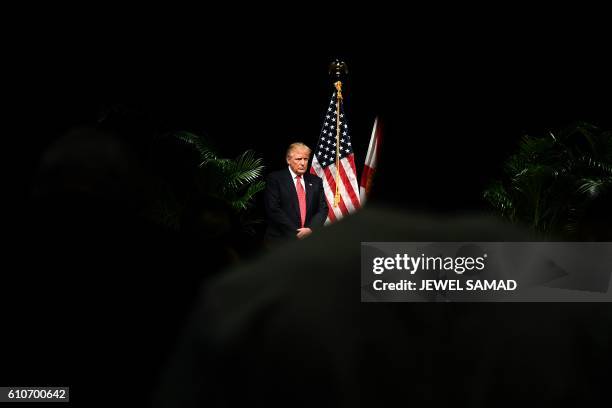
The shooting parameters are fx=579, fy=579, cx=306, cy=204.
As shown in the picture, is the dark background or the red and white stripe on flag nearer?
the dark background

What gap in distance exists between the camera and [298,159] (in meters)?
5.74

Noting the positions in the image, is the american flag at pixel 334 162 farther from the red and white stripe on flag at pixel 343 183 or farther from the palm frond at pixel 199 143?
the palm frond at pixel 199 143

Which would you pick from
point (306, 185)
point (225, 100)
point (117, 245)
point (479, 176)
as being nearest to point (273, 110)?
point (225, 100)

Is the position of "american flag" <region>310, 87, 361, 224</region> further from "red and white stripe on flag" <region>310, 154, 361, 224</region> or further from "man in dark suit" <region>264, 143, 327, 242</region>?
"man in dark suit" <region>264, 143, 327, 242</region>

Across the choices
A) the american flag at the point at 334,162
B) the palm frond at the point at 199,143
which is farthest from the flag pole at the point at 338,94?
the palm frond at the point at 199,143

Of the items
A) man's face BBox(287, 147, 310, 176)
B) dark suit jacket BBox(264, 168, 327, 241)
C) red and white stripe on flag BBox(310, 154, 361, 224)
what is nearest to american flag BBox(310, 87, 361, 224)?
red and white stripe on flag BBox(310, 154, 361, 224)

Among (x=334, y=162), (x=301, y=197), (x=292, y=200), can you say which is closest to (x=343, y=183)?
(x=334, y=162)

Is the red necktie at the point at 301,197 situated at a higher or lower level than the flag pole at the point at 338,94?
lower

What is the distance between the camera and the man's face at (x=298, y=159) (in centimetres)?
573

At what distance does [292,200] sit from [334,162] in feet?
2.50

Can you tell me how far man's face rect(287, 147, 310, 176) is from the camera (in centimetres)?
573

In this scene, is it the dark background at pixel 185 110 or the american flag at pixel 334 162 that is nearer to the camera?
the dark background at pixel 185 110

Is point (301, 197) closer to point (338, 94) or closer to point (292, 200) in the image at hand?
point (292, 200)

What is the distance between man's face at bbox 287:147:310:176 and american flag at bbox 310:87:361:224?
50 centimetres
